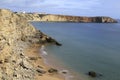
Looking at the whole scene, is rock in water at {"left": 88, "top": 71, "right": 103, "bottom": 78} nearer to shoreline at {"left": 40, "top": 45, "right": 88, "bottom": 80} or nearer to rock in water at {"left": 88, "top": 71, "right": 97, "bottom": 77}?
rock in water at {"left": 88, "top": 71, "right": 97, "bottom": 77}

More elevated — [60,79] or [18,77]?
[18,77]

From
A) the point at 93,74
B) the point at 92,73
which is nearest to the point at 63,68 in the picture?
the point at 92,73

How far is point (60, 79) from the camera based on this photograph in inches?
1227

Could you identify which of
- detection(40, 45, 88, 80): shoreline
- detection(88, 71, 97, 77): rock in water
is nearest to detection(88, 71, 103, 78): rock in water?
detection(88, 71, 97, 77): rock in water

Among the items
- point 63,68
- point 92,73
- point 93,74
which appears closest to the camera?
point 93,74

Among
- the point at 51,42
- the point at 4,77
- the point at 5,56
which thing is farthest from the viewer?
the point at 51,42

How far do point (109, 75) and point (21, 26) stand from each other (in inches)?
1263

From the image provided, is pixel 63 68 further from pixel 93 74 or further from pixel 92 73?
pixel 93 74

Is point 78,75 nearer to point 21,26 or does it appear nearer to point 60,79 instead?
point 60,79

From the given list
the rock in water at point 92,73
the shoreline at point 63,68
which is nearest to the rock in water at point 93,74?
the rock in water at point 92,73

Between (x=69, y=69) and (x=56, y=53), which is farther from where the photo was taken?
(x=56, y=53)

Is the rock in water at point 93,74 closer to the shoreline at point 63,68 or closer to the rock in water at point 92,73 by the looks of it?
the rock in water at point 92,73

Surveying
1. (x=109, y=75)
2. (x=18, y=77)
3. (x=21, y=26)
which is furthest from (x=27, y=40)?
(x=18, y=77)

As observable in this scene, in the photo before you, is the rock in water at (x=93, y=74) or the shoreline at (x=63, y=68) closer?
the shoreline at (x=63, y=68)
